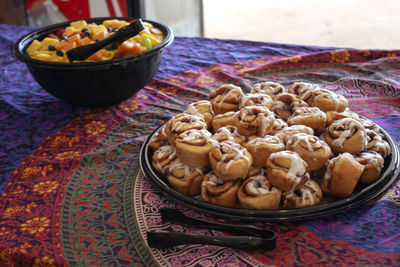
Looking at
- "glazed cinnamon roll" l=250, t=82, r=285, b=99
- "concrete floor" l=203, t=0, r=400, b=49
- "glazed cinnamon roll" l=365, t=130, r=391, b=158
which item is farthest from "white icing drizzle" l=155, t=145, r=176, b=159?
"concrete floor" l=203, t=0, r=400, b=49

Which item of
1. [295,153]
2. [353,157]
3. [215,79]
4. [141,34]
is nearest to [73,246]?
[295,153]

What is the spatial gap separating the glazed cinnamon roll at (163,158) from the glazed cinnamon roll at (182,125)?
0.03m

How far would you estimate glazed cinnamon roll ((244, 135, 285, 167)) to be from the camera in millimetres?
861

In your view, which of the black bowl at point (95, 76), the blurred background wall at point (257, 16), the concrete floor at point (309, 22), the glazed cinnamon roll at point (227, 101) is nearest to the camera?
the glazed cinnamon roll at point (227, 101)

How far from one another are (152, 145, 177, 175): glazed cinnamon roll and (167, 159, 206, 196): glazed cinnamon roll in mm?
37

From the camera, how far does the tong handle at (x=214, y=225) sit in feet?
2.54

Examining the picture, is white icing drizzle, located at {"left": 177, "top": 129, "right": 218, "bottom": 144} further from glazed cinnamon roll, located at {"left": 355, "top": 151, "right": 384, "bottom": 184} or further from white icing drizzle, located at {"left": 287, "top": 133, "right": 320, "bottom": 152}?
glazed cinnamon roll, located at {"left": 355, "top": 151, "right": 384, "bottom": 184}

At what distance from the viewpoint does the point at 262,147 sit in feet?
2.83

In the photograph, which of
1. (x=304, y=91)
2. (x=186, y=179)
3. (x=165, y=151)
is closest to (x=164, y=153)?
(x=165, y=151)

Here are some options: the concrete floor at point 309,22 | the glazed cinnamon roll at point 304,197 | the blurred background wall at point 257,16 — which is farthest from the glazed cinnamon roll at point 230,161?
the concrete floor at point 309,22

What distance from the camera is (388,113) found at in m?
1.24

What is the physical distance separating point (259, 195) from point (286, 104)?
0.35 meters

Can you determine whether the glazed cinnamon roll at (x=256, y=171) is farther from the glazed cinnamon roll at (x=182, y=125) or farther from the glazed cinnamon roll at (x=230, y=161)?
the glazed cinnamon roll at (x=182, y=125)

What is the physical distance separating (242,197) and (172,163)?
0.19 m
